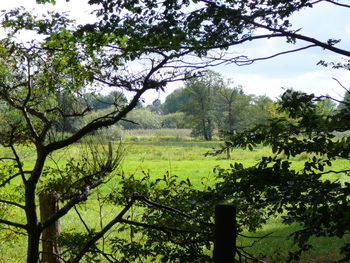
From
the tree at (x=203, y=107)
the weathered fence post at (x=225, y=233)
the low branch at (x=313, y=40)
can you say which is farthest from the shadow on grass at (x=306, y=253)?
the tree at (x=203, y=107)

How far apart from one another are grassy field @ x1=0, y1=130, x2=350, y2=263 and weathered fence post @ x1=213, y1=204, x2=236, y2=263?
495 millimetres

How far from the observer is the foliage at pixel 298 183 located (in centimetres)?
266

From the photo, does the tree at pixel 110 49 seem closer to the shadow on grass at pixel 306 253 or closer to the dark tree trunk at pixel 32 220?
the dark tree trunk at pixel 32 220

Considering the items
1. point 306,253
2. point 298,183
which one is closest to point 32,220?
point 298,183

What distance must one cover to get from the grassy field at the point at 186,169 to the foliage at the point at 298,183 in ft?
0.89

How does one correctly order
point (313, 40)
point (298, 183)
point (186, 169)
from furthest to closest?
point (186, 169)
point (313, 40)
point (298, 183)

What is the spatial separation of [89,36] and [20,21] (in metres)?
0.94

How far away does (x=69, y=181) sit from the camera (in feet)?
15.7

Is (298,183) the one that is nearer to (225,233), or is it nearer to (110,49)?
(225,233)

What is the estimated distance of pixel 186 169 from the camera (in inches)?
851

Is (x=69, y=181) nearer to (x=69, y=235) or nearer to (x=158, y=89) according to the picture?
(x=69, y=235)

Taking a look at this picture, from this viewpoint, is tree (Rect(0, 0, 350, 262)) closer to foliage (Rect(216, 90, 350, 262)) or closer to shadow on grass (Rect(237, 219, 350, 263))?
foliage (Rect(216, 90, 350, 262))

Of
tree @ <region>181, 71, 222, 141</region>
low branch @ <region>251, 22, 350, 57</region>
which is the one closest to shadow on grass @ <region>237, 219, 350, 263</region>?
low branch @ <region>251, 22, 350, 57</region>

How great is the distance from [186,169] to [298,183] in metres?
18.8
